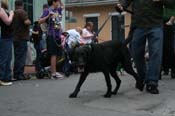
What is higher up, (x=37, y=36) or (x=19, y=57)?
(x=37, y=36)

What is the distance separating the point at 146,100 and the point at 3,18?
403 cm

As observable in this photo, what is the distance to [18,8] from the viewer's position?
12.8 meters

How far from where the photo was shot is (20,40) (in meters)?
12.5

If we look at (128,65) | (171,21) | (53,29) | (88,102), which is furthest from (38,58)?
(88,102)

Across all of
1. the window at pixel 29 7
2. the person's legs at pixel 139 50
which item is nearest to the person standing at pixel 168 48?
the person's legs at pixel 139 50

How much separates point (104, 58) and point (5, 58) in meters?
3.39

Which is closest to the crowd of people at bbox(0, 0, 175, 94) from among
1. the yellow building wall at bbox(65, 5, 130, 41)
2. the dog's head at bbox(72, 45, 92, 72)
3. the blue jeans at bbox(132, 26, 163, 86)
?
the blue jeans at bbox(132, 26, 163, 86)

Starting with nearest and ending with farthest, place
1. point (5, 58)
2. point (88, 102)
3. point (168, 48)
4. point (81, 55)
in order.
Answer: point (88, 102) → point (81, 55) → point (5, 58) → point (168, 48)

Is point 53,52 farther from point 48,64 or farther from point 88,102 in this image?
point 88,102

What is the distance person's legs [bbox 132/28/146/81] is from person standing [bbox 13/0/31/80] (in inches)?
167

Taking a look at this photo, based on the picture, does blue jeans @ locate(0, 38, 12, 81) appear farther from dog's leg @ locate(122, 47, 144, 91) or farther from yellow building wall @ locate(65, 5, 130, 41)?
yellow building wall @ locate(65, 5, 130, 41)

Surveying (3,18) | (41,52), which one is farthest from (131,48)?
(41,52)

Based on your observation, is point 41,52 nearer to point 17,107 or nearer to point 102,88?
point 102,88

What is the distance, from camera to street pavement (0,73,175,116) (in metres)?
7.44
